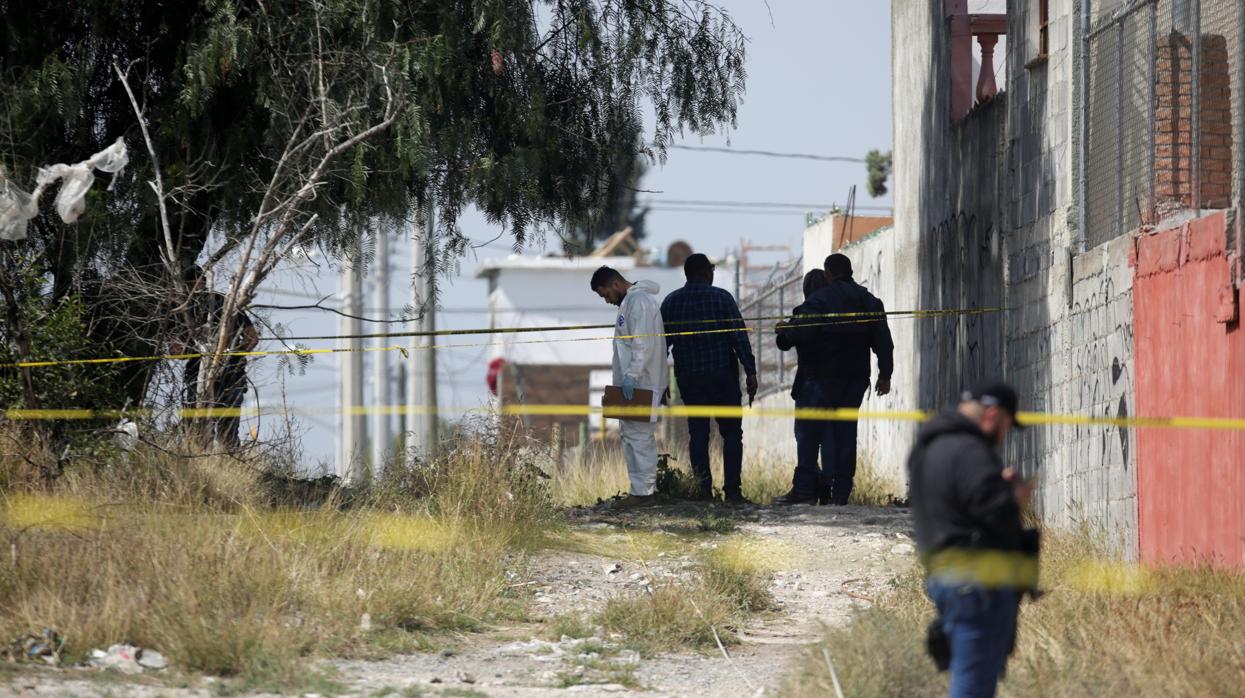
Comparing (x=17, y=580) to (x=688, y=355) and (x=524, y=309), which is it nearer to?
(x=688, y=355)

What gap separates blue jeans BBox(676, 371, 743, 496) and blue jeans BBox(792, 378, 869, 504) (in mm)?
476

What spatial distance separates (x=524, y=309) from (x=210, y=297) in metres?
51.3

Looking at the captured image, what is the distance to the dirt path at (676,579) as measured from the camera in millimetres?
7504

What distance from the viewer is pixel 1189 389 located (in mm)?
8680

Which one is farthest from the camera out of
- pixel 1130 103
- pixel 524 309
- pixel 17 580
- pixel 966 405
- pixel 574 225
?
pixel 524 309

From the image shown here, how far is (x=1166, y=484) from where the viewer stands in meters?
8.88

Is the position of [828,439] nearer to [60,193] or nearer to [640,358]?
[640,358]

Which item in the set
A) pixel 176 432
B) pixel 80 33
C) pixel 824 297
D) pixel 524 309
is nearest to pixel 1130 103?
pixel 824 297

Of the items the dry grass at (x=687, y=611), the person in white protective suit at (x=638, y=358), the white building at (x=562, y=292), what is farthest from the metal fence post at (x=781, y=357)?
the white building at (x=562, y=292)

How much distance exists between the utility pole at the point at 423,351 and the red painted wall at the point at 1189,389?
12.8 feet

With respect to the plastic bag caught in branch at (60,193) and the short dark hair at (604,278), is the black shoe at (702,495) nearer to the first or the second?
the short dark hair at (604,278)

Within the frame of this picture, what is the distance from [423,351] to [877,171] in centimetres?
1999

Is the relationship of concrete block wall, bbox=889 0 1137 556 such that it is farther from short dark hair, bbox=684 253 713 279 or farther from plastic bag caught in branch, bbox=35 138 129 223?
plastic bag caught in branch, bbox=35 138 129 223

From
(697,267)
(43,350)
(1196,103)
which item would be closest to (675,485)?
(697,267)
